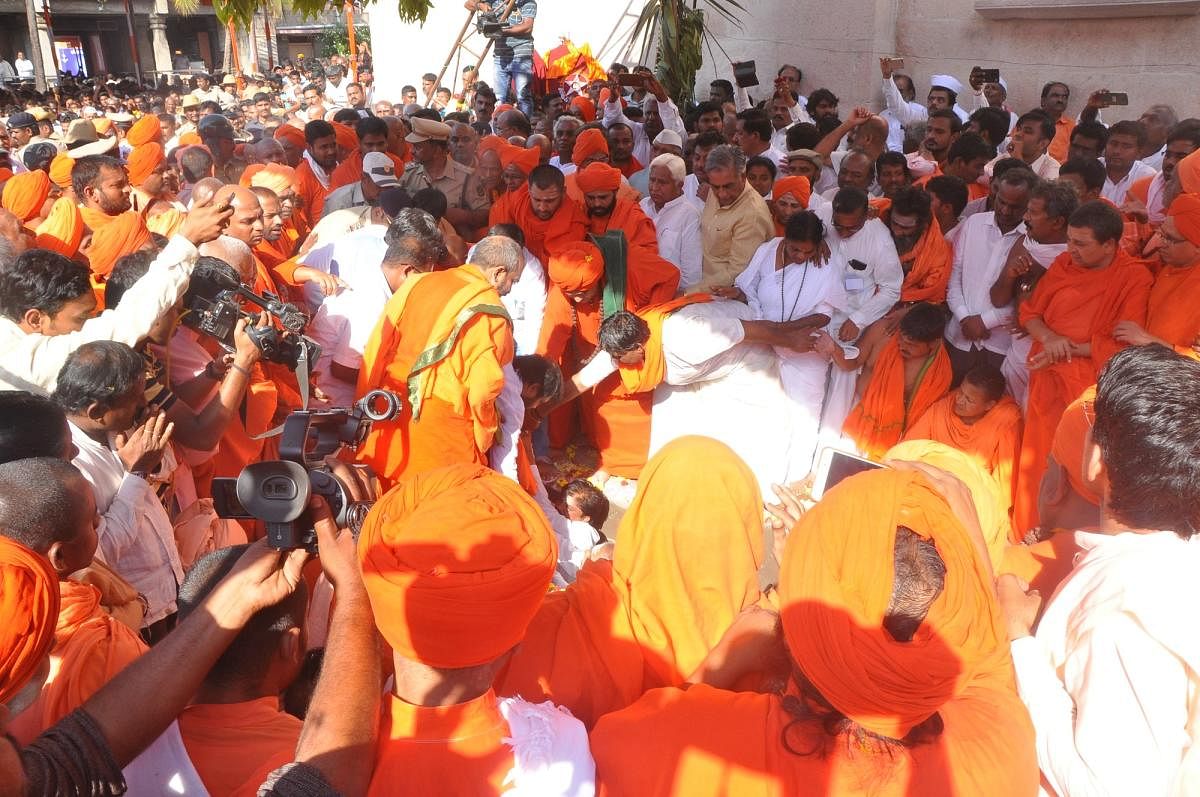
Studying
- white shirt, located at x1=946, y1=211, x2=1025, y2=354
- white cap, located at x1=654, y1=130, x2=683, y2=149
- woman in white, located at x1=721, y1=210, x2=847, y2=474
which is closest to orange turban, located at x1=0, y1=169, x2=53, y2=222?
woman in white, located at x1=721, y1=210, x2=847, y2=474

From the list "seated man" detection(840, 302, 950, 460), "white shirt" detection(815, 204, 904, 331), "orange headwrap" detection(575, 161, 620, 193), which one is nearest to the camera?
"seated man" detection(840, 302, 950, 460)

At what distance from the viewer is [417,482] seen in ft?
4.81

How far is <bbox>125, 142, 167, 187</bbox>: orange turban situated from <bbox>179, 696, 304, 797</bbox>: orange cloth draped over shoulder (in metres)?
5.59

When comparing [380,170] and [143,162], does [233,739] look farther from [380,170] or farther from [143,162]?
[143,162]

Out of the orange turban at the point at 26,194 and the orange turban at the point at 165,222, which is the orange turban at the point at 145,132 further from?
the orange turban at the point at 165,222

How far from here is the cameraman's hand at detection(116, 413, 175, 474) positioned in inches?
96.7

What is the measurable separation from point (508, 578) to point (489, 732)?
0.87 ft

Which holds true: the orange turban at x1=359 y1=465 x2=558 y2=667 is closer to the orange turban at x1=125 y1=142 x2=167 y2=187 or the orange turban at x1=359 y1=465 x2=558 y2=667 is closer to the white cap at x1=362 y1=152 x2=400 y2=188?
the white cap at x1=362 y1=152 x2=400 y2=188

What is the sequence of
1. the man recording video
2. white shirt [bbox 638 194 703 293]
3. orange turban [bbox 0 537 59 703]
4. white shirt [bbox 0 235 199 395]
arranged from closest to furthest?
orange turban [bbox 0 537 59 703] → white shirt [bbox 0 235 199 395] → white shirt [bbox 638 194 703 293] → the man recording video

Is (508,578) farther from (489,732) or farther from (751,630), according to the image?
(751,630)

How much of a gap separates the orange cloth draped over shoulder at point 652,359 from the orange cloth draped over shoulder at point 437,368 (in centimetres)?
96

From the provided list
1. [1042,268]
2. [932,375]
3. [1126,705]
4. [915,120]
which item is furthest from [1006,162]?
[1126,705]


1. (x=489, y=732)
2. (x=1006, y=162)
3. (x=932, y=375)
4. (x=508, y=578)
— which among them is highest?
(x=1006, y=162)

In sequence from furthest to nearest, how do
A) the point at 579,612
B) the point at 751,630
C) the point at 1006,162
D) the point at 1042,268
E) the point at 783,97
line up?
the point at 783,97
the point at 1006,162
the point at 1042,268
the point at 579,612
the point at 751,630
